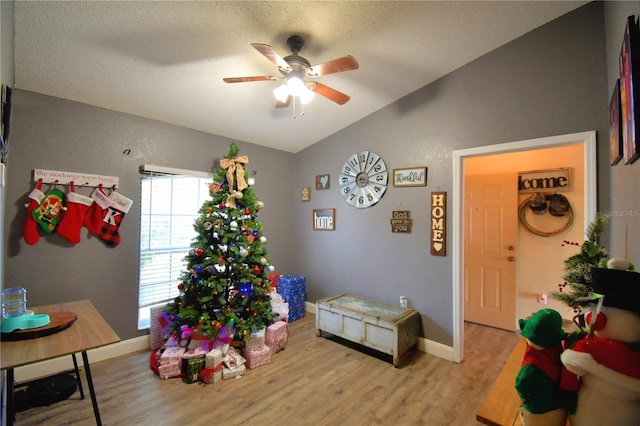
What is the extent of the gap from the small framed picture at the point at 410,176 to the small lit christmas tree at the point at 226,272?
1595 mm

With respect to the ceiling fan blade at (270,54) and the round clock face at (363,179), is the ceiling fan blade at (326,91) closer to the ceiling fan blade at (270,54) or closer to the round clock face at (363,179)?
the ceiling fan blade at (270,54)

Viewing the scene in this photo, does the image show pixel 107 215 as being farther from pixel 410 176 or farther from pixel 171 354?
pixel 410 176

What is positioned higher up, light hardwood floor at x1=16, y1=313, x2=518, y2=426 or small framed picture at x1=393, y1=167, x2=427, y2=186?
small framed picture at x1=393, y1=167, x2=427, y2=186

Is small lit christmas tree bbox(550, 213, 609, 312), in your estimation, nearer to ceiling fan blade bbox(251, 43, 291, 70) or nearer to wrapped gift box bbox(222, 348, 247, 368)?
ceiling fan blade bbox(251, 43, 291, 70)

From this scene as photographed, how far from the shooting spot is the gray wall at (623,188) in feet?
3.51

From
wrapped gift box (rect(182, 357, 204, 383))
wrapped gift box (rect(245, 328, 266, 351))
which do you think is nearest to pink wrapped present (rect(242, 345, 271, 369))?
wrapped gift box (rect(245, 328, 266, 351))

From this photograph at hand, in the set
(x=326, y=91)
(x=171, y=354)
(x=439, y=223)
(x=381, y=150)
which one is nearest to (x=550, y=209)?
(x=439, y=223)

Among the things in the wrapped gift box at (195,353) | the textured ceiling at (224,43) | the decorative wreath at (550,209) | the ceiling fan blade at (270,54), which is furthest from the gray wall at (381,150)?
the ceiling fan blade at (270,54)

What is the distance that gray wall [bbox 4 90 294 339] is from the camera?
2248 millimetres

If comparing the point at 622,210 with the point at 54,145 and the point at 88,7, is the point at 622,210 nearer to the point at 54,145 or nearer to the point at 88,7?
the point at 88,7

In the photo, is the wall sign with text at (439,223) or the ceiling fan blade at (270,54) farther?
the wall sign with text at (439,223)

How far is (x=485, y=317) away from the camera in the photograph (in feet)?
11.6

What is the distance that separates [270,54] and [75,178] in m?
2.11

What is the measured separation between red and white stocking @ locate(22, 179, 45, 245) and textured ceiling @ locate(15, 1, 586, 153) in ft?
2.85
